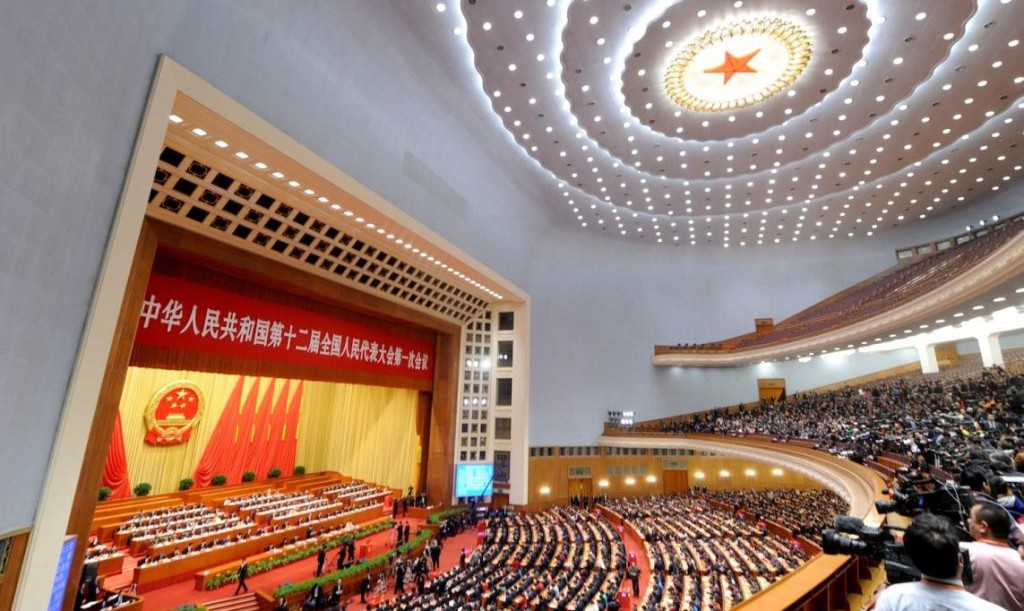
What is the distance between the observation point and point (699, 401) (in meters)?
22.2

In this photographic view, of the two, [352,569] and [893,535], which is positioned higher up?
[893,535]

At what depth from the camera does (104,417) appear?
7441 millimetres

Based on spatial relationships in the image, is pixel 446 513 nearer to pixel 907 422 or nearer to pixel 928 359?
pixel 907 422

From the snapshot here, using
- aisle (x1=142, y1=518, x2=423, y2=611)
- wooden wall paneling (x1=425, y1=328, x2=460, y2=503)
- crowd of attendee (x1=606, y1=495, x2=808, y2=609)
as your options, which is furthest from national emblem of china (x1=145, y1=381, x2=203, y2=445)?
crowd of attendee (x1=606, y1=495, x2=808, y2=609)

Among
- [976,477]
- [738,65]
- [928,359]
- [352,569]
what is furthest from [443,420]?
[928,359]

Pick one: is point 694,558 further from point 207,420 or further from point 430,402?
point 207,420

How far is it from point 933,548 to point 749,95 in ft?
42.5

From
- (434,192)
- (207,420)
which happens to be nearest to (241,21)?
(434,192)

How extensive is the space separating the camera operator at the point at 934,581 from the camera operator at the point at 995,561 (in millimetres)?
632

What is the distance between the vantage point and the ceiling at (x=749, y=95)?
9.34 m

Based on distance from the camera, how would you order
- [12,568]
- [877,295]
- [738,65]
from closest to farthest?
1. [12,568]
2. [738,65]
3. [877,295]

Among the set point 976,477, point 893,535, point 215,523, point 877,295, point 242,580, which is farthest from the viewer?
point 877,295

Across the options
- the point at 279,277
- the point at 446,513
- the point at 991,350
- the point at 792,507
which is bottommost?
the point at 446,513

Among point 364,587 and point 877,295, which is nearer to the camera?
point 364,587
